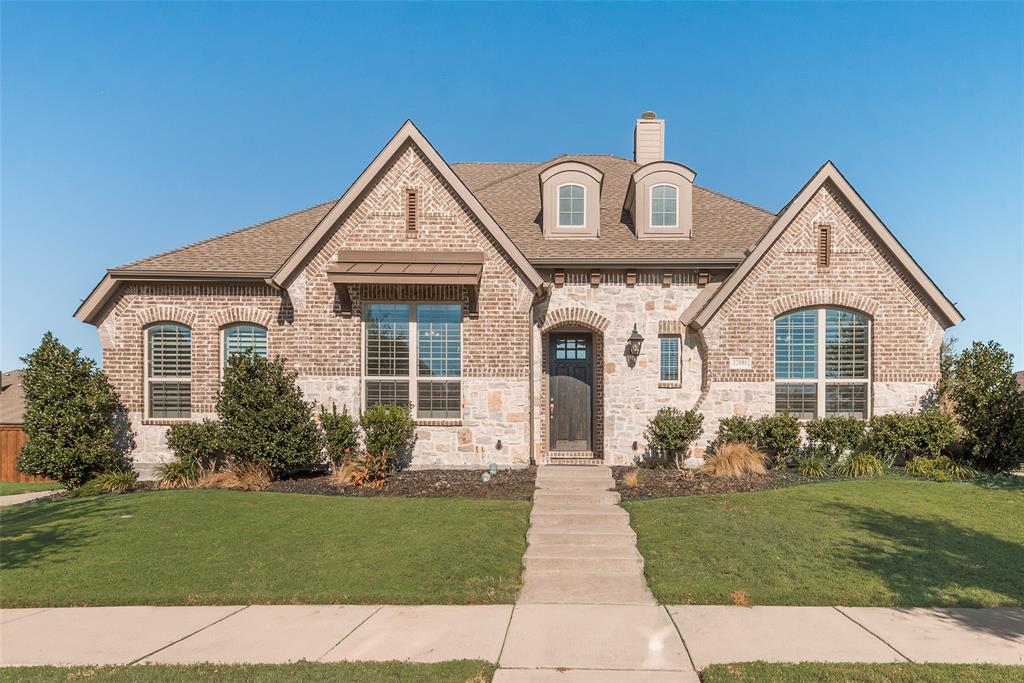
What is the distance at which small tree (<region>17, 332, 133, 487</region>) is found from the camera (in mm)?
12594

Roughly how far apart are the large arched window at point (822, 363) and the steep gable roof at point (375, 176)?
6.07 meters

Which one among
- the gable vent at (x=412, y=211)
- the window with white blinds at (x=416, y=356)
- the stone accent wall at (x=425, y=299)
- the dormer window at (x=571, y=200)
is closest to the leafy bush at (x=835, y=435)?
the stone accent wall at (x=425, y=299)

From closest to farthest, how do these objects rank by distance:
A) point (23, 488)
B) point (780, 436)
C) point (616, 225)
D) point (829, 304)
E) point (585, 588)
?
point (585, 588) < point (780, 436) < point (829, 304) < point (616, 225) < point (23, 488)

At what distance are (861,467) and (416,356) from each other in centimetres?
990

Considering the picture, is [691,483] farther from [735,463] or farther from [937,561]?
[937,561]

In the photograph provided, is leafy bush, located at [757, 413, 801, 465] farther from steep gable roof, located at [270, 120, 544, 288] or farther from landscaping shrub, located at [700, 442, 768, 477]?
steep gable roof, located at [270, 120, 544, 288]

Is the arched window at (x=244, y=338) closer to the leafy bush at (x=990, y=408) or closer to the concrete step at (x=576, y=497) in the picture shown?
the concrete step at (x=576, y=497)

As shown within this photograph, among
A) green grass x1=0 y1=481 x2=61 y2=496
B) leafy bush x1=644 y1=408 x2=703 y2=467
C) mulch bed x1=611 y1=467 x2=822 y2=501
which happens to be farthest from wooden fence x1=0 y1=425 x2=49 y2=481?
leafy bush x1=644 y1=408 x2=703 y2=467

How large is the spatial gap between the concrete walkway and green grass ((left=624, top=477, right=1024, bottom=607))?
0.26 meters

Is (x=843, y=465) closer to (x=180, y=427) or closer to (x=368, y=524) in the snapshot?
(x=368, y=524)

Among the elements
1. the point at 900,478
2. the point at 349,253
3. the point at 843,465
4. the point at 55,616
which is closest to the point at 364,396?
the point at 349,253

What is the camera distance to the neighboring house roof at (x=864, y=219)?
13.4 metres

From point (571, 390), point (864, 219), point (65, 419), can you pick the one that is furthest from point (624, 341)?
point (65, 419)

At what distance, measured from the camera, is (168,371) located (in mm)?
14180
